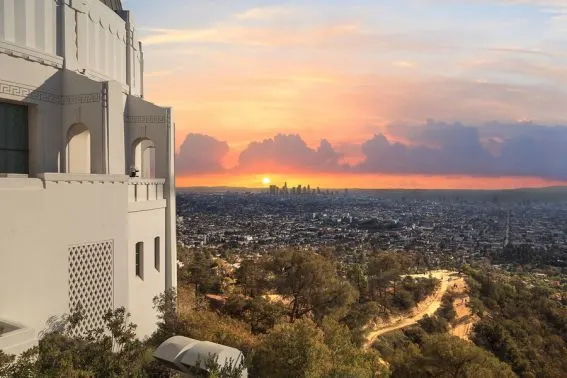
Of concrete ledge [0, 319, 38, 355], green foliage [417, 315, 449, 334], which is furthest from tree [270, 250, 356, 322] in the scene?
concrete ledge [0, 319, 38, 355]

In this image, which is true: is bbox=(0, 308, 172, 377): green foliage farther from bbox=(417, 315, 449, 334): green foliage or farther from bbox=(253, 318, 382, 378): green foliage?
bbox=(417, 315, 449, 334): green foliage

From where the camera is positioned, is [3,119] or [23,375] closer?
[23,375]

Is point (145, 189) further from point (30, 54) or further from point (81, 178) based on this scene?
point (30, 54)

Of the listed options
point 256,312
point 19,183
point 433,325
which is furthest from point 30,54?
point 433,325

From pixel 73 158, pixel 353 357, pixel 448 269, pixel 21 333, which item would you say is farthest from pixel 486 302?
pixel 21 333

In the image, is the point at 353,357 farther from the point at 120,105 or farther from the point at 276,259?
the point at 276,259

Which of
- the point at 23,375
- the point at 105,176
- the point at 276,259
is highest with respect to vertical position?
the point at 105,176
